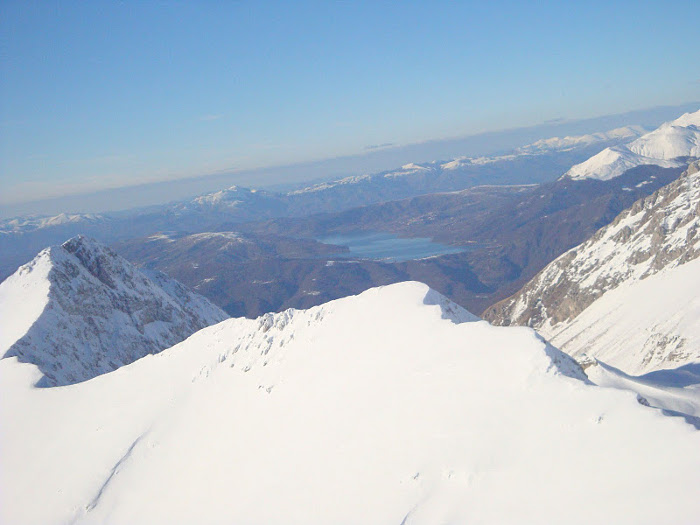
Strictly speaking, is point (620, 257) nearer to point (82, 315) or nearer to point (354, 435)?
point (82, 315)

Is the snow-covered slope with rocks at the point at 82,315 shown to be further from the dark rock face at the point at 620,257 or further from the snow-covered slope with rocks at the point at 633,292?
the dark rock face at the point at 620,257

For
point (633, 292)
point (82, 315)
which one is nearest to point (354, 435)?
point (82, 315)

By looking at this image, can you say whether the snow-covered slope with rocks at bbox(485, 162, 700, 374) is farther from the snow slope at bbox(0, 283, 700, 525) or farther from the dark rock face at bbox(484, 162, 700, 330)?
the snow slope at bbox(0, 283, 700, 525)


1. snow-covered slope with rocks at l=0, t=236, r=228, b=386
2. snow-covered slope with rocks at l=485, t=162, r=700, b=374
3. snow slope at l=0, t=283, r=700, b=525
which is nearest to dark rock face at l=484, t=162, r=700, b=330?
snow-covered slope with rocks at l=485, t=162, r=700, b=374

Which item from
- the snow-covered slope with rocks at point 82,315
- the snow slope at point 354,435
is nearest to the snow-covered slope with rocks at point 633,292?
the snow slope at point 354,435

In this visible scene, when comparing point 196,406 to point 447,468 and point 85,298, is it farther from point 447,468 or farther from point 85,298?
point 85,298
